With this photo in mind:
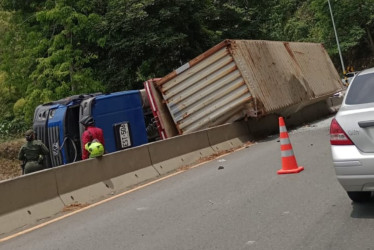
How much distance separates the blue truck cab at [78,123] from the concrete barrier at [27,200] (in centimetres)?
384

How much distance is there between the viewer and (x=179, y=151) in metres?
12.0

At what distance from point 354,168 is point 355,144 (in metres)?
0.26

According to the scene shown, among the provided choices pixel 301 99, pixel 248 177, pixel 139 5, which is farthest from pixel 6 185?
pixel 139 5

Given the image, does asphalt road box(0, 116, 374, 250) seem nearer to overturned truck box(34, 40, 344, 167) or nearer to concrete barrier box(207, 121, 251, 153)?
overturned truck box(34, 40, 344, 167)

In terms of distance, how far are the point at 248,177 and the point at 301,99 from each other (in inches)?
372

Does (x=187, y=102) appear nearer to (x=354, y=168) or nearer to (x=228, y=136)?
(x=228, y=136)

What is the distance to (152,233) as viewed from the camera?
5.88m

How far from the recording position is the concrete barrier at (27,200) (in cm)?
730

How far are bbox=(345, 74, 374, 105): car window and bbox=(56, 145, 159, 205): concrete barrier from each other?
506 cm

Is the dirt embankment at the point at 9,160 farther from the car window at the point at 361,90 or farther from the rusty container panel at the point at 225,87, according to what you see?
the car window at the point at 361,90

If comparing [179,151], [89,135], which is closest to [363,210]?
[89,135]

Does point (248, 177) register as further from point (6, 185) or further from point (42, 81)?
point (42, 81)

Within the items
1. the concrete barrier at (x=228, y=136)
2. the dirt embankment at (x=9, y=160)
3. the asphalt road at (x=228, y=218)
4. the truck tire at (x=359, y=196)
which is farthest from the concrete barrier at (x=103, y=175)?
the dirt embankment at (x=9, y=160)

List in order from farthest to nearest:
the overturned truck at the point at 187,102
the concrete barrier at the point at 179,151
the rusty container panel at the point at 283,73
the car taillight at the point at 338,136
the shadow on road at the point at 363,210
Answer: the rusty container panel at the point at 283,73 < the overturned truck at the point at 187,102 < the concrete barrier at the point at 179,151 < the shadow on road at the point at 363,210 < the car taillight at the point at 338,136
